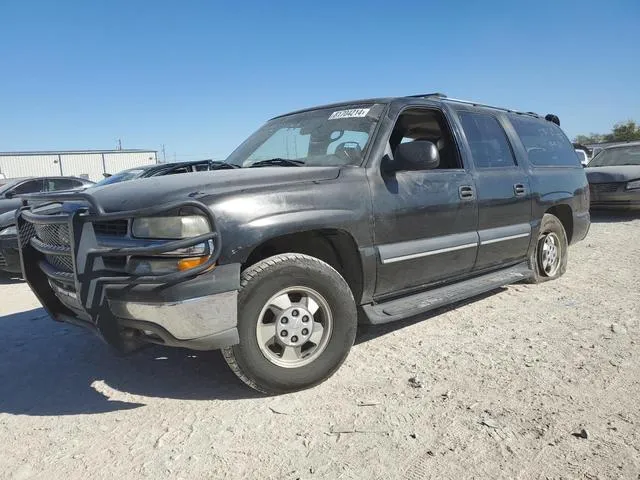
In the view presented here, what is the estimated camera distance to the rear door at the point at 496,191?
4.04 metres

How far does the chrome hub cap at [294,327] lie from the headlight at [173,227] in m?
0.58

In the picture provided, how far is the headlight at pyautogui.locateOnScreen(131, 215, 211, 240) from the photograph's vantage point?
2.40m

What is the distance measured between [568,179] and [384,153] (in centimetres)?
303

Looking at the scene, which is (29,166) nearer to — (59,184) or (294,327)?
(59,184)

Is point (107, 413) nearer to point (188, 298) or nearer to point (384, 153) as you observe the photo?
point (188, 298)

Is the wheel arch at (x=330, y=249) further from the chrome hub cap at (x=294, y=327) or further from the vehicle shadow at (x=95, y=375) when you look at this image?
the vehicle shadow at (x=95, y=375)

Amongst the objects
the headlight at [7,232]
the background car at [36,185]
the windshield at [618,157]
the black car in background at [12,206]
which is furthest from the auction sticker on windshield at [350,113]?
the windshield at [618,157]

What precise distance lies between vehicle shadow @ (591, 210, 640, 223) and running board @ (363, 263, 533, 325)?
23.0 ft

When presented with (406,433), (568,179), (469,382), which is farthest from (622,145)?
(406,433)

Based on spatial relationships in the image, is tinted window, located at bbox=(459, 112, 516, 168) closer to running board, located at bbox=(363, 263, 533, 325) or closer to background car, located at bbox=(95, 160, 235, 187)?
running board, located at bbox=(363, 263, 533, 325)

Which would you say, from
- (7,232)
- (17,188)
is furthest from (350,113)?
(17,188)

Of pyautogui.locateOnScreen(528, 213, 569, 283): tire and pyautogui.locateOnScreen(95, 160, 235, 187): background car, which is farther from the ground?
pyautogui.locateOnScreen(95, 160, 235, 187): background car

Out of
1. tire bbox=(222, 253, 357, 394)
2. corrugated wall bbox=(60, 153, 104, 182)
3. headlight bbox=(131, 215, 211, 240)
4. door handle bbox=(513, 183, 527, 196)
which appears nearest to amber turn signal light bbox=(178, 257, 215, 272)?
headlight bbox=(131, 215, 211, 240)

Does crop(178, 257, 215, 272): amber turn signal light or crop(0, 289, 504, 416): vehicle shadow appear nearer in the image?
crop(178, 257, 215, 272): amber turn signal light
